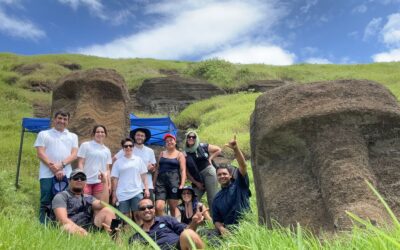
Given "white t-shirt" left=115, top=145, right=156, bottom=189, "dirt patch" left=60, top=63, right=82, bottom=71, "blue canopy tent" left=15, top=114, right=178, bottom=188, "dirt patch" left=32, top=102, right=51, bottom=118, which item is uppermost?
"dirt patch" left=60, top=63, right=82, bottom=71

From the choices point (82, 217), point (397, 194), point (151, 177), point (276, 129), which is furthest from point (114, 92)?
point (397, 194)

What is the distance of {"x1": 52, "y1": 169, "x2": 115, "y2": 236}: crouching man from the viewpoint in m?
6.46

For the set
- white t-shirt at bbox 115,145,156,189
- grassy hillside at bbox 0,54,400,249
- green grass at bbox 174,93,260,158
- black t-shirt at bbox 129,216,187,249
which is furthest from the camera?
green grass at bbox 174,93,260,158

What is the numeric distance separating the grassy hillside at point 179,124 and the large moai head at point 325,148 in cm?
35

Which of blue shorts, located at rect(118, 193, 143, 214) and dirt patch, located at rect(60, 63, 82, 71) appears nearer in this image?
blue shorts, located at rect(118, 193, 143, 214)

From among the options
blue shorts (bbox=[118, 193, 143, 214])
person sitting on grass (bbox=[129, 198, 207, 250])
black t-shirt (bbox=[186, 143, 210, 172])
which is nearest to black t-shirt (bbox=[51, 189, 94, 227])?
blue shorts (bbox=[118, 193, 143, 214])

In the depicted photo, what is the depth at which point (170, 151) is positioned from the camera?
25.7 ft

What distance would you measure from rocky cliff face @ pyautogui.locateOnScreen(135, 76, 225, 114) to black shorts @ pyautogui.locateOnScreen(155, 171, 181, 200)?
16.9 m

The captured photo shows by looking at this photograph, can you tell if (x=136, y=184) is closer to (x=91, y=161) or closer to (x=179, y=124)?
(x=91, y=161)

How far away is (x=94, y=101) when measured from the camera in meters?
10.7

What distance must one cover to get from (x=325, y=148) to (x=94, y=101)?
670cm

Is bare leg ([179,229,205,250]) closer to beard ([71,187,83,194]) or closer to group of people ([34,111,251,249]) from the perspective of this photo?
group of people ([34,111,251,249])

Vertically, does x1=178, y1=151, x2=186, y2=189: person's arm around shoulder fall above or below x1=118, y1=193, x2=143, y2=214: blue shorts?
above

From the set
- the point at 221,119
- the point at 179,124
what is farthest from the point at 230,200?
the point at 179,124
